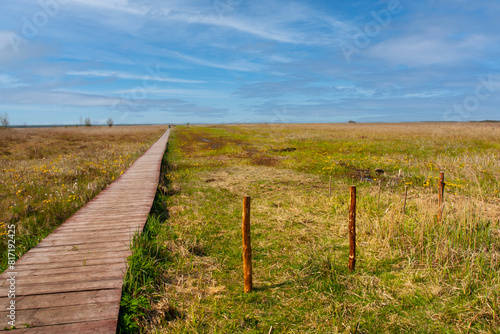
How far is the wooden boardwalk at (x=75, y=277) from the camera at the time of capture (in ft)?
8.82

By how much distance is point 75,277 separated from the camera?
3.36 metres

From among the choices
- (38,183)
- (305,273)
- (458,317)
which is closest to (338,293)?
(305,273)

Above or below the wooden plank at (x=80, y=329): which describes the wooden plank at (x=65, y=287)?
above

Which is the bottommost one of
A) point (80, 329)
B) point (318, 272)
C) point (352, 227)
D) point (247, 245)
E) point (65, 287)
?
point (318, 272)

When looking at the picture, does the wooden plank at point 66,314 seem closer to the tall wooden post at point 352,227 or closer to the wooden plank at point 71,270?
the wooden plank at point 71,270

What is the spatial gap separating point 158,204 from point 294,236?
3.74 meters

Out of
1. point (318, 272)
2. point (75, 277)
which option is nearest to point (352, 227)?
point (318, 272)

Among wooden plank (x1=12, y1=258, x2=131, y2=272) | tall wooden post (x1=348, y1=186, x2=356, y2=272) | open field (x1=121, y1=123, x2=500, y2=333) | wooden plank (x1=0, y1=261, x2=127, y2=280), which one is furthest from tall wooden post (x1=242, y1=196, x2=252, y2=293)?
wooden plank (x1=12, y1=258, x2=131, y2=272)

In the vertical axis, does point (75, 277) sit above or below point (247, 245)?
below

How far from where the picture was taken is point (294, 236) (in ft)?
18.2

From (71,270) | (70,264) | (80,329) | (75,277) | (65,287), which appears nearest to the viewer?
(80,329)

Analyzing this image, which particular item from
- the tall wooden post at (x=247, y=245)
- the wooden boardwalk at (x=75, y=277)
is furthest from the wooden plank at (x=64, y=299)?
the tall wooden post at (x=247, y=245)

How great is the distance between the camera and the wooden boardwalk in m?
2.69

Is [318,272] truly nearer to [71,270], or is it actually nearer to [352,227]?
[352,227]
